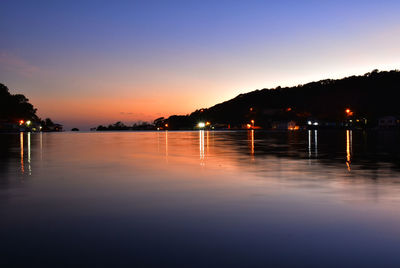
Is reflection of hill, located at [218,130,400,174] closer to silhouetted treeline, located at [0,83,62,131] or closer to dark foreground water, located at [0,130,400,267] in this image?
dark foreground water, located at [0,130,400,267]

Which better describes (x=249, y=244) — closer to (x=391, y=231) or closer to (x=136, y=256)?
(x=136, y=256)

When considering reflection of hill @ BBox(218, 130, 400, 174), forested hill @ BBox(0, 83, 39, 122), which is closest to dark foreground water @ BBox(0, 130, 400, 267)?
reflection of hill @ BBox(218, 130, 400, 174)

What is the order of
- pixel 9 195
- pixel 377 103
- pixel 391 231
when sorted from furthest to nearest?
pixel 377 103 → pixel 9 195 → pixel 391 231

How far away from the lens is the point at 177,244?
5613 mm

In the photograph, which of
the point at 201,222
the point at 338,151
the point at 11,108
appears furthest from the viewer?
the point at 11,108

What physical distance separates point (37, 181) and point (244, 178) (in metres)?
7.25

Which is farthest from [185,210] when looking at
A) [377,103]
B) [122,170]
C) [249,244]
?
[377,103]

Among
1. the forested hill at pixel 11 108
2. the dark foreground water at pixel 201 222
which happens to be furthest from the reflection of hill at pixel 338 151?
the forested hill at pixel 11 108

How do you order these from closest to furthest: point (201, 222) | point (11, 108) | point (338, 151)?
point (201, 222)
point (338, 151)
point (11, 108)

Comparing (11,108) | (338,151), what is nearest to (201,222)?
(338,151)

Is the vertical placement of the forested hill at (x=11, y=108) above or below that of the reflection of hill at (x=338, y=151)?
above

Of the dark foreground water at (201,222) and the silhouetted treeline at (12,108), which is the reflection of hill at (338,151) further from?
the silhouetted treeline at (12,108)

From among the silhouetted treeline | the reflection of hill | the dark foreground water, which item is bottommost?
the dark foreground water

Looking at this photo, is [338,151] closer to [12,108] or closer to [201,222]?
[201,222]
